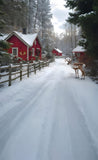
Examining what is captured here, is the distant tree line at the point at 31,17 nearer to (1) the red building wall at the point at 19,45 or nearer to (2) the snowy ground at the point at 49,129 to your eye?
(1) the red building wall at the point at 19,45

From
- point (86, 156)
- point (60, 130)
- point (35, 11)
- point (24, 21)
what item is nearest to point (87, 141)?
point (86, 156)

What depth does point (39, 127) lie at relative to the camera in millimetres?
3049

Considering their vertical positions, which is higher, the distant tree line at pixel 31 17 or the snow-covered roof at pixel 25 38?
the distant tree line at pixel 31 17

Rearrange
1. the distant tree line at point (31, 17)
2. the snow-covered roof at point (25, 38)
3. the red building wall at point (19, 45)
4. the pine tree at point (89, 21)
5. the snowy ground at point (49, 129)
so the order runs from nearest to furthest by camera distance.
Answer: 1. the snowy ground at point (49, 129)
2. the pine tree at point (89, 21)
3. the snow-covered roof at point (25, 38)
4. the red building wall at point (19, 45)
5. the distant tree line at point (31, 17)

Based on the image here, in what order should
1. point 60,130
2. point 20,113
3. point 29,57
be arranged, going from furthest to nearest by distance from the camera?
1. point 29,57
2. point 20,113
3. point 60,130

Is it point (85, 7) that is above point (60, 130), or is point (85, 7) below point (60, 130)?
above

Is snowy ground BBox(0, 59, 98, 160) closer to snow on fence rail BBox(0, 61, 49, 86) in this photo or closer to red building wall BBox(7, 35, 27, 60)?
snow on fence rail BBox(0, 61, 49, 86)

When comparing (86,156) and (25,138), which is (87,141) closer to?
(86,156)

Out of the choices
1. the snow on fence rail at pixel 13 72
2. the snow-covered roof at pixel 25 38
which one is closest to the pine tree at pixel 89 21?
the snow on fence rail at pixel 13 72

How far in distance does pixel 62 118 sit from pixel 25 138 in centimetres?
127

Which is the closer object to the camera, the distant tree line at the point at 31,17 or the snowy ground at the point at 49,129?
the snowy ground at the point at 49,129

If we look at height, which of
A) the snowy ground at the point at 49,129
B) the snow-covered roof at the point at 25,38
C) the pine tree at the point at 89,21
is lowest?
the snowy ground at the point at 49,129

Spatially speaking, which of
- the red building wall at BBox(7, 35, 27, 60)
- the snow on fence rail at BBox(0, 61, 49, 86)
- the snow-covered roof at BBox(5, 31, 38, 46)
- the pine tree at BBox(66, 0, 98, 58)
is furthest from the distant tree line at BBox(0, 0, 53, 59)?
the pine tree at BBox(66, 0, 98, 58)

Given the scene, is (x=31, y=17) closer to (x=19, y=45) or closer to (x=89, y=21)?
(x=19, y=45)
